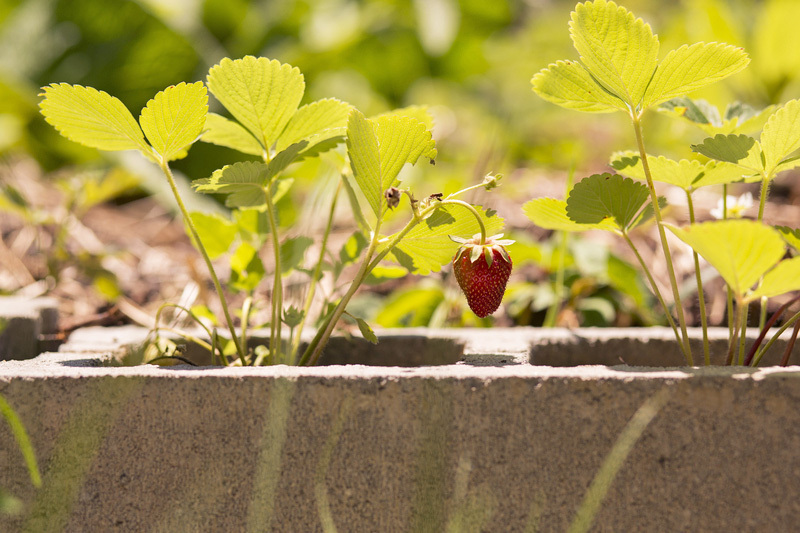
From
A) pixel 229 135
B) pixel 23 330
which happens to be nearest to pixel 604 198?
pixel 229 135

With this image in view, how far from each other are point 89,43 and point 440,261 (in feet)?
7.32

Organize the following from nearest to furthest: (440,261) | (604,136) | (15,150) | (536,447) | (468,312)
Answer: (536,447) → (440,261) → (468,312) → (15,150) → (604,136)

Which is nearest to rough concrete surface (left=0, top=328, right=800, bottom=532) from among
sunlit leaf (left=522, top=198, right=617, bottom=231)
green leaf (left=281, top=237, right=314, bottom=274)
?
sunlit leaf (left=522, top=198, right=617, bottom=231)

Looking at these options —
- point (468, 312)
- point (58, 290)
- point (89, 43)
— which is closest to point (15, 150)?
point (89, 43)

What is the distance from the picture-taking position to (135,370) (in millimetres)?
632

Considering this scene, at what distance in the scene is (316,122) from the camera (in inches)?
29.3

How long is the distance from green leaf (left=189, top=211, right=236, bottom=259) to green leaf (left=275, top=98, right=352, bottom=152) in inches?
7.9

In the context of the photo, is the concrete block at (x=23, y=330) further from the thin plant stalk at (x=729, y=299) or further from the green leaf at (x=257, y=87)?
the thin plant stalk at (x=729, y=299)

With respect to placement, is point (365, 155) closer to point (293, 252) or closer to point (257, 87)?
point (257, 87)

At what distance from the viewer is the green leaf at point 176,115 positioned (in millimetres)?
652

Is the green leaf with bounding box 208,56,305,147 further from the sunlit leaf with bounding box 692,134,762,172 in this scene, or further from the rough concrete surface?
the sunlit leaf with bounding box 692,134,762,172

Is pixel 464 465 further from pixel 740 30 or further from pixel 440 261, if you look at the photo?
pixel 740 30

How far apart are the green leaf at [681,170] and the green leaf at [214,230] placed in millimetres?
485

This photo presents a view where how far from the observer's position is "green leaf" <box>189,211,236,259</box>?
0.91 m
